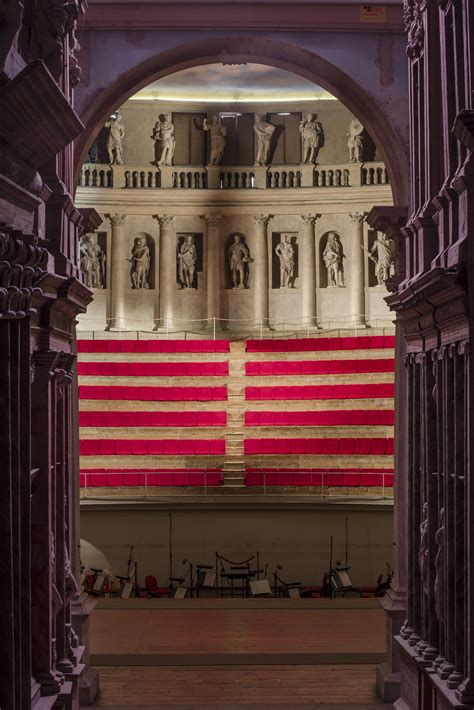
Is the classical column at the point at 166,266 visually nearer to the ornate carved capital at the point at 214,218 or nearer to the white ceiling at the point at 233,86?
the ornate carved capital at the point at 214,218

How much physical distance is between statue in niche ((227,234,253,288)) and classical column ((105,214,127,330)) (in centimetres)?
A: 204

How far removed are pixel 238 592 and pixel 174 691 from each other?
18.9 ft

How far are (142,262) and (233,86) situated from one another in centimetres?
370

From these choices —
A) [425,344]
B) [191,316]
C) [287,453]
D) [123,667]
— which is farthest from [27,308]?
[191,316]

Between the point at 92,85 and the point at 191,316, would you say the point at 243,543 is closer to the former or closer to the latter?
the point at 191,316

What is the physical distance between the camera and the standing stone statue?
21.4 meters

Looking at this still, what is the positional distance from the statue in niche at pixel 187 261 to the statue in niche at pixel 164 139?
152 cm

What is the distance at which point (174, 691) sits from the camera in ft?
37.0

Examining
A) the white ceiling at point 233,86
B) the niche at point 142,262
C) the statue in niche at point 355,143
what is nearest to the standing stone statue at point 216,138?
the white ceiling at point 233,86

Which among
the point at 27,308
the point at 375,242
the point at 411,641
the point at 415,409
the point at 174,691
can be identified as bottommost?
the point at 174,691

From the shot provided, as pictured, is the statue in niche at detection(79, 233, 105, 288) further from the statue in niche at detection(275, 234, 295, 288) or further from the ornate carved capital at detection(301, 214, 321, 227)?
the ornate carved capital at detection(301, 214, 321, 227)

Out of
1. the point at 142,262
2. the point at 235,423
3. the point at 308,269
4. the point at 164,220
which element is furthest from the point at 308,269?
the point at 235,423

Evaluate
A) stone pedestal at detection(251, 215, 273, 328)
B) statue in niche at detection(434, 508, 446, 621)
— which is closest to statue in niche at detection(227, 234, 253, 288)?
stone pedestal at detection(251, 215, 273, 328)

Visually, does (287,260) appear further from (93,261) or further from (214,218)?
(93,261)
